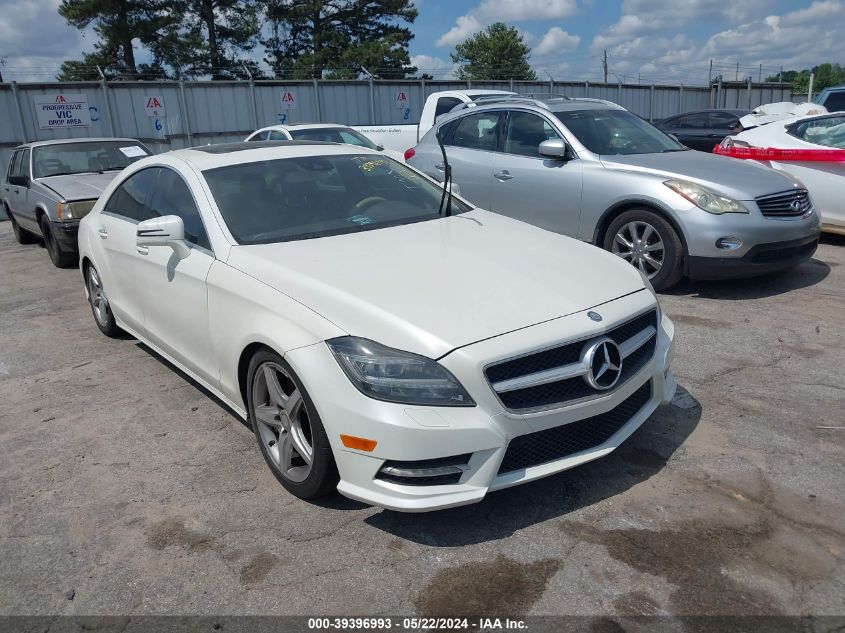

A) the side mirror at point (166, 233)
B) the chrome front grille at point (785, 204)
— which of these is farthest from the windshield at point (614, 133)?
the side mirror at point (166, 233)

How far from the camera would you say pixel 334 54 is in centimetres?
3834

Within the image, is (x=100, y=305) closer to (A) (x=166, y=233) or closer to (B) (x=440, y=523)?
(A) (x=166, y=233)

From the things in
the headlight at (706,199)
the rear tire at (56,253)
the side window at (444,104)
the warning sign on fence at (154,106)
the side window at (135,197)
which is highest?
the warning sign on fence at (154,106)

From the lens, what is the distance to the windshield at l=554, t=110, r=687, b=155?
690cm

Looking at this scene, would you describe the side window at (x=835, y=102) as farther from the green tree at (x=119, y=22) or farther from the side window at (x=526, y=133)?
the green tree at (x=119, y=22)

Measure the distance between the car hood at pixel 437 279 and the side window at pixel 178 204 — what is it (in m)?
0.41

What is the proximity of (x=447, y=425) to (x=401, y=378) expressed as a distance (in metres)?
0.26

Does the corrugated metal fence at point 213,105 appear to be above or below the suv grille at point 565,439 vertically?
above

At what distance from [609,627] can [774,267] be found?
4.62m

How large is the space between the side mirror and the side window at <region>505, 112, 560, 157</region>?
423 centimetres

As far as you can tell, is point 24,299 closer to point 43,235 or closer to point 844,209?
point 43,235

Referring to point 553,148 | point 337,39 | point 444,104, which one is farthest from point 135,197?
point 337,39

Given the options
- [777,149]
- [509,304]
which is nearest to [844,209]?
[777,149]

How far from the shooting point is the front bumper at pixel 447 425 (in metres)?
2.71
